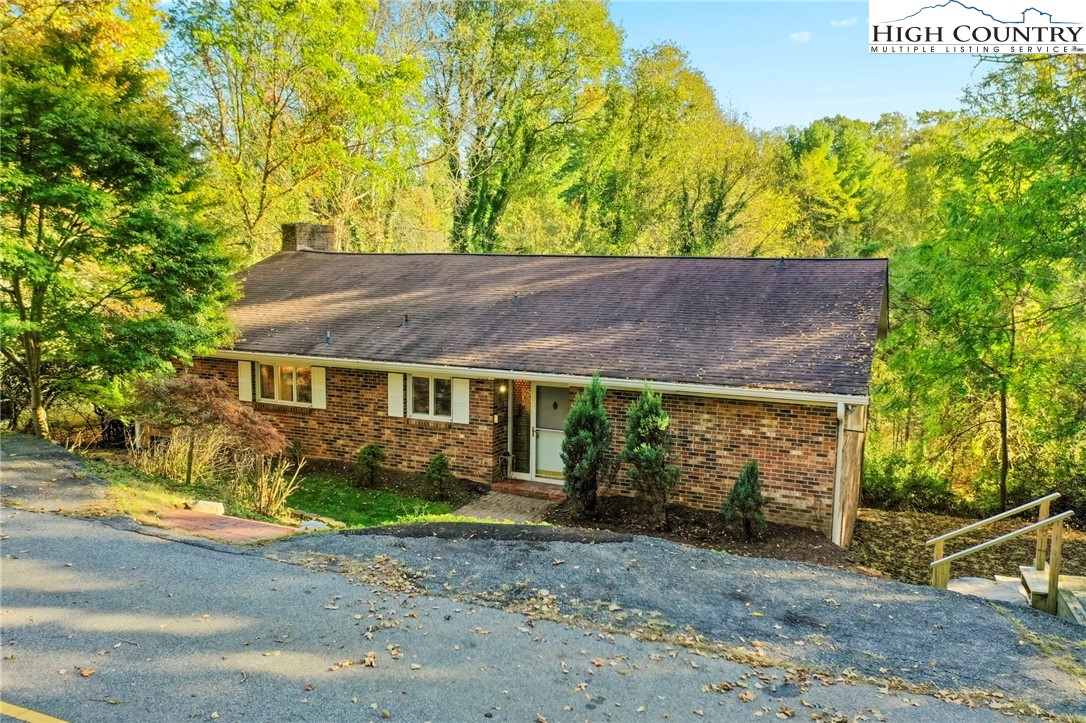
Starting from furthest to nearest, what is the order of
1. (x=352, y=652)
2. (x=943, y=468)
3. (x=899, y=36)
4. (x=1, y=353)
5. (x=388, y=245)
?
(x=388, y=245) < (x=943, y=468) < (x=1, y=353) < (x=899, y=36) < (x=352, y=652)

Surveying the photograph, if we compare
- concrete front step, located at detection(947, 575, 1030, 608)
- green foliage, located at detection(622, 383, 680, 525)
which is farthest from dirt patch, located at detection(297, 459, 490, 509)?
concrete front step, located at detection(947, 575, 1030, 608)

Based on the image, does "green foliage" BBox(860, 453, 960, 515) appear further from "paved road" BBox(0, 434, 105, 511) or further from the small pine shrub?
"paved road" BBox(0, 434, 105, 511)

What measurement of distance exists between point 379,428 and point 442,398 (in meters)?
1.41

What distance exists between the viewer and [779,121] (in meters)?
34.6

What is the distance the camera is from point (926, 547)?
10.9 metres

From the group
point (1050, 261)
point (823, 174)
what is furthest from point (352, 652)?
point (823, 174)

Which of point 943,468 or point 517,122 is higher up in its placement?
point 517,122

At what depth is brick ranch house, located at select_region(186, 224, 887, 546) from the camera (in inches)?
379

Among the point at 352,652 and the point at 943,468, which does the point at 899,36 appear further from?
the point at 352,652

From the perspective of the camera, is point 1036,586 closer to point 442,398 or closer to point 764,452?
point 764,452

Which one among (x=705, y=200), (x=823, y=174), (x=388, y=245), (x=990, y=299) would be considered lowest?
(x=990, y=299)

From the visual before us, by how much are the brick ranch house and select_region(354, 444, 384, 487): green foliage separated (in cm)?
→ 36

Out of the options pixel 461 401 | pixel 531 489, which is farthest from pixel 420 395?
pixel 531 489

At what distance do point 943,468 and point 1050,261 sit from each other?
526 cm
